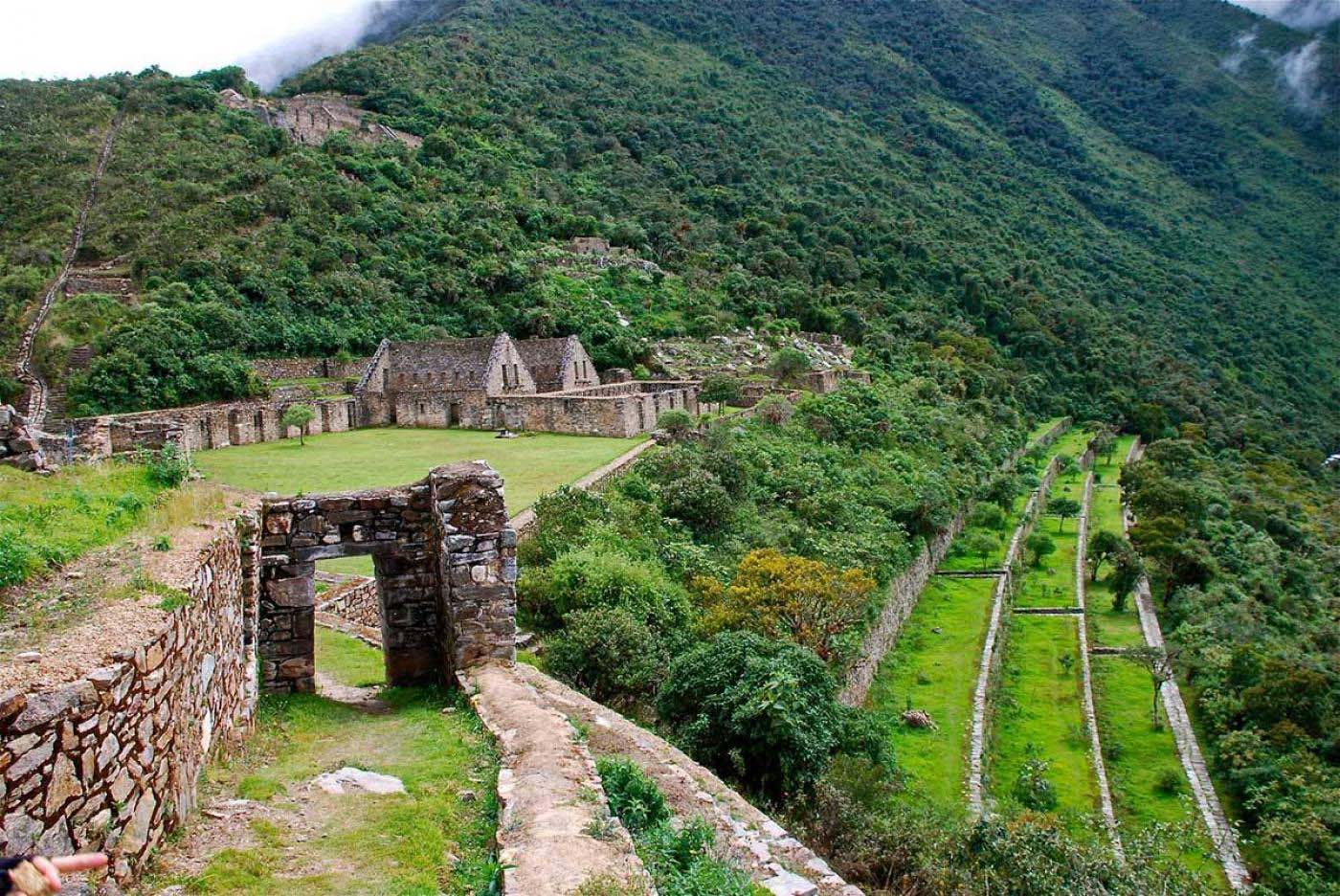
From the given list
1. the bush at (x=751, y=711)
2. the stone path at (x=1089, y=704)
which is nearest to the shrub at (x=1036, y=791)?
the stone path at (x=1089, y=704)

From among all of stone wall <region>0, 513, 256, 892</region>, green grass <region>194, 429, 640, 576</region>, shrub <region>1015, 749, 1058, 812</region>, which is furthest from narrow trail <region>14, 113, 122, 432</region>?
shrub <region>1015, 749, 1058, 812</region>

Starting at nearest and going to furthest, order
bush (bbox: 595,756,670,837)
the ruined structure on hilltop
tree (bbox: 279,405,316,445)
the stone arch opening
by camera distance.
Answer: bush (bbox: 595,756,670,837) → the stone arch opening → tree (bbox: 279,405,316,445) → the ruined structure on hilltop

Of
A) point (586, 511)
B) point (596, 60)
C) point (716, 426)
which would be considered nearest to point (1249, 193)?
point (596, 60)

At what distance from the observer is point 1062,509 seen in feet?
153

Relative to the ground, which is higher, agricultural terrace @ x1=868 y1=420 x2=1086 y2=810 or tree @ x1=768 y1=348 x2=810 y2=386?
tree @ x1=768 y1=348 x2=810 y2=386

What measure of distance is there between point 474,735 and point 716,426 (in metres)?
22.9

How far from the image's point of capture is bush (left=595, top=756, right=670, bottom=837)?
6832 millimetres

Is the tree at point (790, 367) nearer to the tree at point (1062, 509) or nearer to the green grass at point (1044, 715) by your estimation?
the tree at point (1062, 509)

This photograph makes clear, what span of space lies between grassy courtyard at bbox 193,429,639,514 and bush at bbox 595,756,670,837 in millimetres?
11892

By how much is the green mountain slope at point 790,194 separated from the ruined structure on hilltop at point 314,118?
3509mm

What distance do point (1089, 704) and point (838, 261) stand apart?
57488 millimetres

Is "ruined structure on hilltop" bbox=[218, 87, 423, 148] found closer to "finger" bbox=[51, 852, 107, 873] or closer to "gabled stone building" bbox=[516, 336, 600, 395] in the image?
"gabled stone building" bbox=[516, 336, 600, 395]

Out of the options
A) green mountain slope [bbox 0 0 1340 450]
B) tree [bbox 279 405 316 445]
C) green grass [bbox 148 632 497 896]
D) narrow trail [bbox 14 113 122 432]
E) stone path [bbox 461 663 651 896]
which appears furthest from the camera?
green mountain slope [bbox 0 0 1340 450]

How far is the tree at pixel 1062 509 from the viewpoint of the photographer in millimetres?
46438
